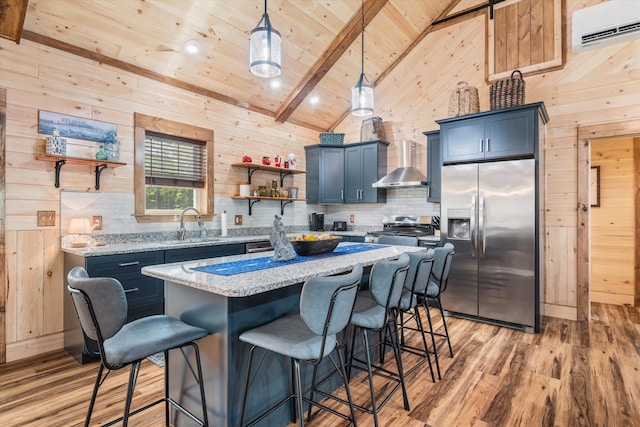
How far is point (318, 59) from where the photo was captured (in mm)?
4613

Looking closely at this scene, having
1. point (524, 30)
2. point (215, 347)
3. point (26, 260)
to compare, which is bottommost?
point (215, 347)

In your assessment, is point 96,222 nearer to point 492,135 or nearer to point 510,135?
point 492,135

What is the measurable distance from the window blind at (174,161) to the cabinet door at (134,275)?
1.15 m

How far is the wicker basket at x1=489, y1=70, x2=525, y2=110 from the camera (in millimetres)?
3854

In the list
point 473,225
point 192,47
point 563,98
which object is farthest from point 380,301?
point 563,98

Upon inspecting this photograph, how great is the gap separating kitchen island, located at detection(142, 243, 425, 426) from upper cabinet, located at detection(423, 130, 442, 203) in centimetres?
298

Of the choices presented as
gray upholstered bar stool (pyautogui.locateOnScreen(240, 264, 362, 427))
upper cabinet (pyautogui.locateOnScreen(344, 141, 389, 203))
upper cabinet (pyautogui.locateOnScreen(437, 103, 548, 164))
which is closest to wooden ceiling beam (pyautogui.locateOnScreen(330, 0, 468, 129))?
upper cabinet (pyautogui.locateOnScreen(344, 141, 389, 203))

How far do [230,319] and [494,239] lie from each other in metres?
3.19

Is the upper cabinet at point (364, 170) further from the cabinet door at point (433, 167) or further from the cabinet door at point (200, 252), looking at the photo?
the cabinet door at point (200, 252)

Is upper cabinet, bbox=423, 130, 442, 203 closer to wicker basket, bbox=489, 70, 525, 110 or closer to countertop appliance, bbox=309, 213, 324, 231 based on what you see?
wicker basket, bbox=489, 70, 525, 110

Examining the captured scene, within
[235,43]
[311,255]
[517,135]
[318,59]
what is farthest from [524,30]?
[311,255]

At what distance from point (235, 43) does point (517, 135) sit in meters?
3.28

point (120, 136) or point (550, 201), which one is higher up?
point (120, 136)

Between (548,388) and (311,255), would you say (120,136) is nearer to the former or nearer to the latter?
(311,255)
